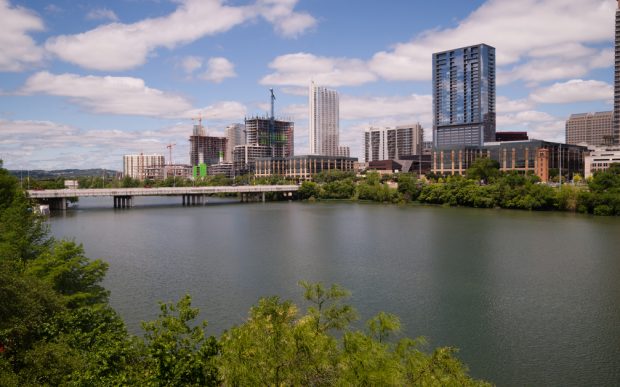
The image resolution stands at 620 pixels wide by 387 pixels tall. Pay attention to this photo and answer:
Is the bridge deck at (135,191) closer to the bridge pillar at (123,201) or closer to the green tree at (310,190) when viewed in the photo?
the green tree at (310,190)

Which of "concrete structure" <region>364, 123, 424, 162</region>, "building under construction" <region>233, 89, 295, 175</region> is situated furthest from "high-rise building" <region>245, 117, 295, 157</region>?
"concrete structure" <region>364, 123, 424, 162</region>

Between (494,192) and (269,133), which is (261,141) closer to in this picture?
(269,133)

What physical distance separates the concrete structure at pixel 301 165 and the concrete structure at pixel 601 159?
177 feet

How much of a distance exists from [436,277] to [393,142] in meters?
152

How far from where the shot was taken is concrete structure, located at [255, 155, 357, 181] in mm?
117750

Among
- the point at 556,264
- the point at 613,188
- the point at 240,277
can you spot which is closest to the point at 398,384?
the point at 240,277

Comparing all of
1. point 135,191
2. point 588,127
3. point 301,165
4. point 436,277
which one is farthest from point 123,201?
point 588,127

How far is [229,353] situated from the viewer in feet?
28.1

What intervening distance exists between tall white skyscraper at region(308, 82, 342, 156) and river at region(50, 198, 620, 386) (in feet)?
489

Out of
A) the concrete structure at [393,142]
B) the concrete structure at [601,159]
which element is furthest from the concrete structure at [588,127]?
the concrete structure at [601,159]

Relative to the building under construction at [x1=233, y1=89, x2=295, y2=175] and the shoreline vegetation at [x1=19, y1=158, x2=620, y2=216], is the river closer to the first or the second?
the shoreline vegetation at [x1=19, y1=158, x2=620, y2=216]

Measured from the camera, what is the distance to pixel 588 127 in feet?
567

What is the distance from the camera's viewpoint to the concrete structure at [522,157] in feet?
275

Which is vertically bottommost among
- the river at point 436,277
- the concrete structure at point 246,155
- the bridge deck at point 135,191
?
the river at point 436,277
